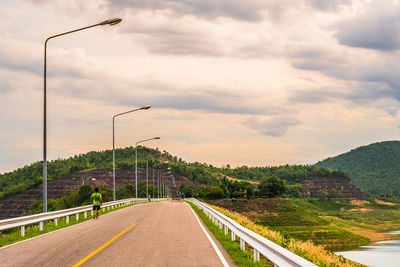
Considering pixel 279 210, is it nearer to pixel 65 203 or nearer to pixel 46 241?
pixel 65 203

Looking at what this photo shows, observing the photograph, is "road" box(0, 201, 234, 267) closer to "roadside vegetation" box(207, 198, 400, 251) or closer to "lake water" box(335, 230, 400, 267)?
"lake water" box(335, 230, 400, 267)

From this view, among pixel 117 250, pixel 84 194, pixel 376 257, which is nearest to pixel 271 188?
pixel 84 194

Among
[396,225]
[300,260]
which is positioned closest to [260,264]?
[300,260]

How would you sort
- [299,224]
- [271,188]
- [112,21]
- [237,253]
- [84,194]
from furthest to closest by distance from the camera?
[271,188] < [84,194] < [299,224] < [112,21] < [237,253]

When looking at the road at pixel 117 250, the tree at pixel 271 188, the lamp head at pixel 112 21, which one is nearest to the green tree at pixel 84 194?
the tree at pixel 271 188

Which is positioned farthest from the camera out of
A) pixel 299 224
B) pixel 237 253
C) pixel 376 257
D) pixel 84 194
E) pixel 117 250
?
pixel 84 194

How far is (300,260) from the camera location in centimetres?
811

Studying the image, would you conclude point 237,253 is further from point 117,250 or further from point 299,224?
point 299,224

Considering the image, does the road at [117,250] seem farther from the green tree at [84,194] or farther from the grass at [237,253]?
the green tree at [84,194]

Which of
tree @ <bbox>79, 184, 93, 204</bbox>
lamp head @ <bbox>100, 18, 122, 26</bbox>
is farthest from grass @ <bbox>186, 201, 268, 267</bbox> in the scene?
tree @ <bbox>79, 184, 93, 204</bbox>

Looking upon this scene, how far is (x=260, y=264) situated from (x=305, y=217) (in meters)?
117

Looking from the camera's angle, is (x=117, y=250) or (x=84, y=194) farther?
(x=84, y=194)

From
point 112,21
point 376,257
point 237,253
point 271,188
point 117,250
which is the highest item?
point 112,21

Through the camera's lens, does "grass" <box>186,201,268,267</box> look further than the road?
Yes
